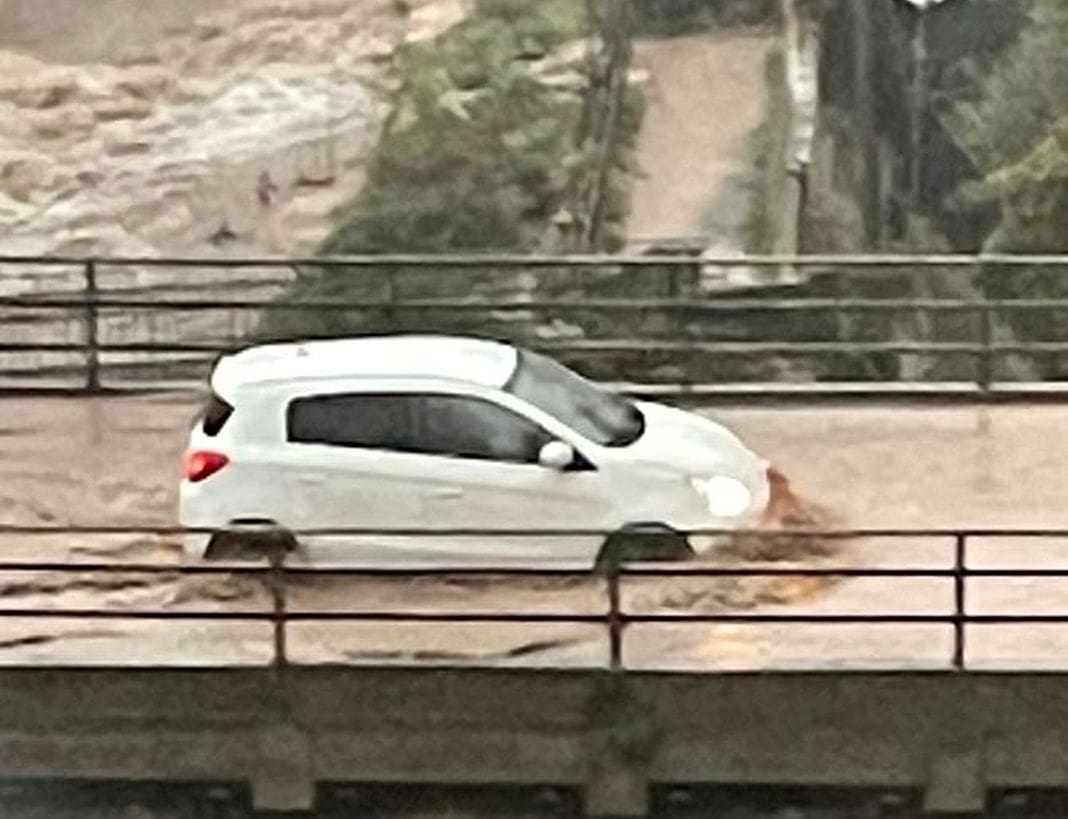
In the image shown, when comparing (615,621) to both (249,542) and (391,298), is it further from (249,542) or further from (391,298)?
(391,298)

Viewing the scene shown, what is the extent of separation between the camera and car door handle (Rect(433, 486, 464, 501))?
10.6 metres

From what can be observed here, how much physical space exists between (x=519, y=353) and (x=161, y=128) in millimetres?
12502

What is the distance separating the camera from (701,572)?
9.71 m

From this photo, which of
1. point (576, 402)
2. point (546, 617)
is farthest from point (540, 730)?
point (576, 402)

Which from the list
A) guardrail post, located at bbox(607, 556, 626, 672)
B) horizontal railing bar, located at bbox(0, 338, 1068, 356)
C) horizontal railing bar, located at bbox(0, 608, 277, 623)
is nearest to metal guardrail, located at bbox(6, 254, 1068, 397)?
horizontal railing bar, located at bbox(0, 338, 1068, 356)

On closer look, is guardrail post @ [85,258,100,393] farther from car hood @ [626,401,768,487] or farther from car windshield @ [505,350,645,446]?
car hood @ [626,401,768,487]

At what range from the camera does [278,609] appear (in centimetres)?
975

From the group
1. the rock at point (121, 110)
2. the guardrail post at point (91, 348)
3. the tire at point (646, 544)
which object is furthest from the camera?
the rock at point (121, 110)

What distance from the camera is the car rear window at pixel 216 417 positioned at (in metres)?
11.0

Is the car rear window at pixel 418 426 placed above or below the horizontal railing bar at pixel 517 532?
above

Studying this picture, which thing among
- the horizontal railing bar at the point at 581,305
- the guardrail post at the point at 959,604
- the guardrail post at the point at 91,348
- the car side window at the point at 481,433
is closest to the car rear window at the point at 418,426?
the car side window at the point at 481,433

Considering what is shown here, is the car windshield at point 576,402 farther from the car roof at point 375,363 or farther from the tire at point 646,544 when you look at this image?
the tire at point 646,544

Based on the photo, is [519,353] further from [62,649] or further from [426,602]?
[62,649]

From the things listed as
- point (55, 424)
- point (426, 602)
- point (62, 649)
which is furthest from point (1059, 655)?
point (55, 424)
